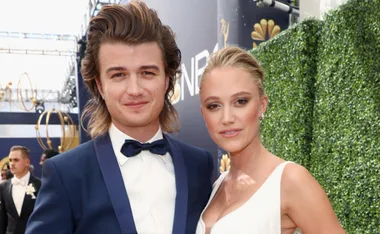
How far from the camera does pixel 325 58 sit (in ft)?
8.48

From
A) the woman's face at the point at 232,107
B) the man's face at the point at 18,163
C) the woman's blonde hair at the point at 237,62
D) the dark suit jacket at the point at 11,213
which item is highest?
the woman's blonde hair at the point at 237,62

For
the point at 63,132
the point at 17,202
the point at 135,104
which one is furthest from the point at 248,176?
the point at 63,132

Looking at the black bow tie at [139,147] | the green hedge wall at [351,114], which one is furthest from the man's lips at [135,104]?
the green hedge wall at [351,114]

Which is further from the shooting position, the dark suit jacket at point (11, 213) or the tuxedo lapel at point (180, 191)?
the dark suit jacket at point (11, 213)

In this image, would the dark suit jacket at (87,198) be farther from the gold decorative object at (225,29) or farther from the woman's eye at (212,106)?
the gold decorative object at (225,29)

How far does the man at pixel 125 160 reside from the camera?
141 cm

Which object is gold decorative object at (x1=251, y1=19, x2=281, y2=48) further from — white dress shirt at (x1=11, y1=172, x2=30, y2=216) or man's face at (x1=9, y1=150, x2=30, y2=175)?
man's face at (x1=9, y1=150, x2=30, y2=175)

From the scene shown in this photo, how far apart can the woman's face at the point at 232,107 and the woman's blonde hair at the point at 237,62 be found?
0.02 metres

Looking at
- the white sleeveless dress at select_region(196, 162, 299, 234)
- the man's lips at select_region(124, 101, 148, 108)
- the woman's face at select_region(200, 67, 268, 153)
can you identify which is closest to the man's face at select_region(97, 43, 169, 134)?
the man's lips at select_region(124, 101, 148, 108)

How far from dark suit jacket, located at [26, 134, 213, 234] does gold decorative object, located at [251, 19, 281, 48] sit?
3.07m

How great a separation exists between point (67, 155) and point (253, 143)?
706 millimetres

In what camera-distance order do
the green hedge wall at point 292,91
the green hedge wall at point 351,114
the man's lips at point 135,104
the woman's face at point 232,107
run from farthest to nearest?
1. the green hedge wall at point 292,91
2. the green hedge wall at point 351,114
3. the woman's face at point 232,107
4. the man's lips at point 135,104

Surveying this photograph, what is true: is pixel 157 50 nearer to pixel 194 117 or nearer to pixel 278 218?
pixel 278 218

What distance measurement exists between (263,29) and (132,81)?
324 centimetres
